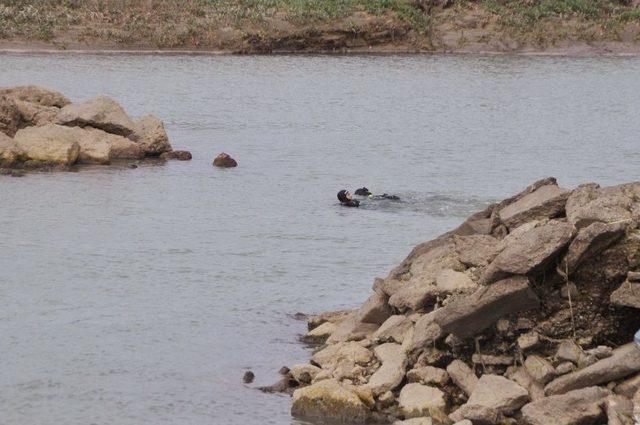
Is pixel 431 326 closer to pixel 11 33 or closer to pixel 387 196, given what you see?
pixel 387 196

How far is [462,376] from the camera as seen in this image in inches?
672

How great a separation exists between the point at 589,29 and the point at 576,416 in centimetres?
8164

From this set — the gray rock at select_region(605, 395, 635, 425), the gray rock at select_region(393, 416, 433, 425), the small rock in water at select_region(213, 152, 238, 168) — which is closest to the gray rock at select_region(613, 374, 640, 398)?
the gray rock at select_region(605, 395, 635, 425)

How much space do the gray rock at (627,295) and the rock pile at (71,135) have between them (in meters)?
26.5

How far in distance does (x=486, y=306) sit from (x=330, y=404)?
2307mm

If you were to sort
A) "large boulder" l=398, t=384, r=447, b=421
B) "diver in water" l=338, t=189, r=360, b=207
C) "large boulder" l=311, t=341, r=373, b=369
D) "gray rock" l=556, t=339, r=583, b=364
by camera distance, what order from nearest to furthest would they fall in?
"gray rock" l=556, t=339, r=583, b=364, "large boulder" l=398, t=384, r=447, b=421, "large boulder" l=311, t=341, r=373, b=369, "diver in water" l=338, t=189, r=360, b=207

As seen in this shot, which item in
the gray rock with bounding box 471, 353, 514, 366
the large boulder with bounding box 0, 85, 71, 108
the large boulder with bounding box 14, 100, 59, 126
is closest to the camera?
the gray rock with bounding box 471, 353, 514, 366

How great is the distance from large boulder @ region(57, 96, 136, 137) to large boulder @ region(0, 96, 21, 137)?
140 centimetres

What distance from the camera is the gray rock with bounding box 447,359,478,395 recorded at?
16891 millimetres

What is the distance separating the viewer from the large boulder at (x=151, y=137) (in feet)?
143

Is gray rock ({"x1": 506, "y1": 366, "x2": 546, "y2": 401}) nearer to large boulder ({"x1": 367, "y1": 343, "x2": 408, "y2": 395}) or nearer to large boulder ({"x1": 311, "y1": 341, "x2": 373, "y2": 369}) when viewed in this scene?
large boulder ({"x1": 367, "y1": 343, "x2": 408, "y2": 395})

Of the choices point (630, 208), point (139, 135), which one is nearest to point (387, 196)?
point (139, 135)

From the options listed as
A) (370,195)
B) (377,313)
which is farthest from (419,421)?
(370,195)

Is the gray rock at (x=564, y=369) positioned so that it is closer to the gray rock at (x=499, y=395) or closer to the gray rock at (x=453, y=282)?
the gray rock at (x=499, y=395)
